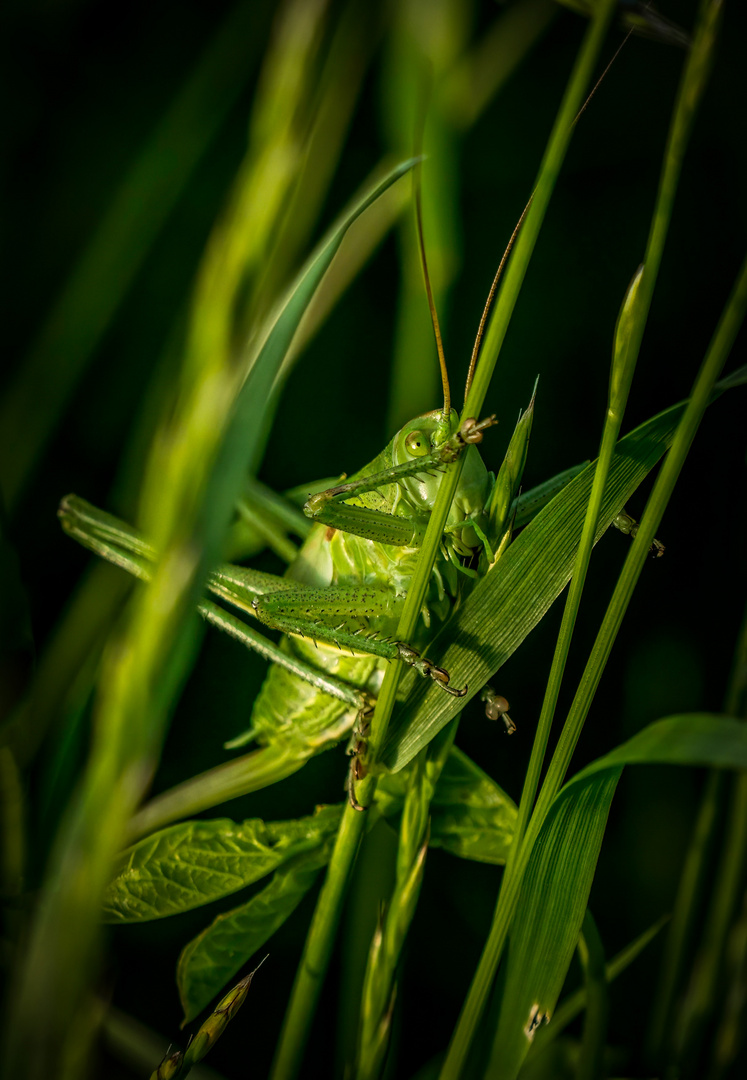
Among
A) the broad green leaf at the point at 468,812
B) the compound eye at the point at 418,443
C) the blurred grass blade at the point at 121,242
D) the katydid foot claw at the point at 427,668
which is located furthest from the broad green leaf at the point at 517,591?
the blurred grass blade at the point at 121,242

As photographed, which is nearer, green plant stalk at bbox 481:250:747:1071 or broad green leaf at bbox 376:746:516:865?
green plant stalk at bbox 481:250:747:1071

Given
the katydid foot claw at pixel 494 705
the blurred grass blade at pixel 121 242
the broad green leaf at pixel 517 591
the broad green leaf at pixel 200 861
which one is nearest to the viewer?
the broad green leaf at pixel 517 591

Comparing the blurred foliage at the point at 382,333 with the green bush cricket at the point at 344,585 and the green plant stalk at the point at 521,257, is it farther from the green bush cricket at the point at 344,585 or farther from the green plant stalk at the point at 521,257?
the green plant stalk at the point at 521,257

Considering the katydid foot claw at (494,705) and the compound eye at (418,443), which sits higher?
the compound eye at (418,443)

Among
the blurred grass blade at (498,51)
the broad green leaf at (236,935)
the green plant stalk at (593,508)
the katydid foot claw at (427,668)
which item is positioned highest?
the blurred grass blade at (498,51)

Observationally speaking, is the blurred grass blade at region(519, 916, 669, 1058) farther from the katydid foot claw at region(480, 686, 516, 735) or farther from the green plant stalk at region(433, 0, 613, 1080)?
the katydid foot claw at region(480, 686, 516, 735)

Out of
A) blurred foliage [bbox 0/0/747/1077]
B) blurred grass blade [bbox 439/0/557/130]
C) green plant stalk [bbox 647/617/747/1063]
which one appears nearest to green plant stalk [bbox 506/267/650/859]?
green plant stalk [bbox 647/617/747/1063]
